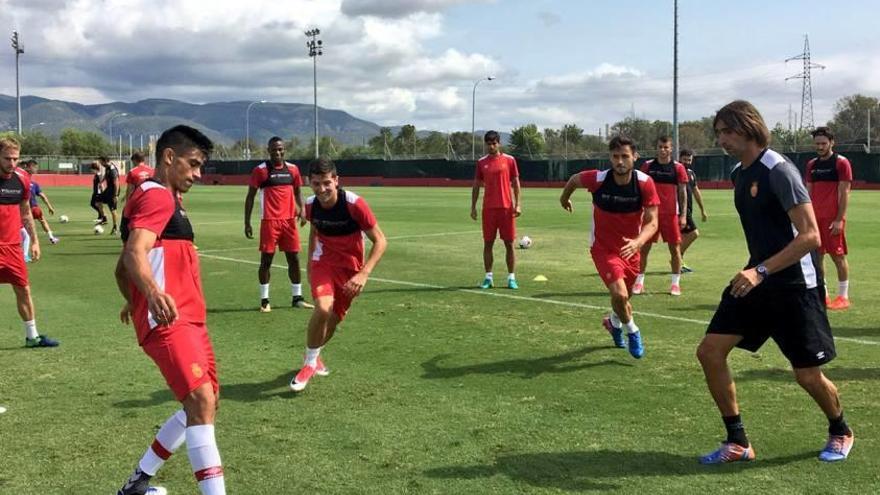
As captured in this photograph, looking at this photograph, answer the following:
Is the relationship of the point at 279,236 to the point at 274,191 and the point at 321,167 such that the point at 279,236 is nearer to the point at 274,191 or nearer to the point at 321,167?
the point at 274,191

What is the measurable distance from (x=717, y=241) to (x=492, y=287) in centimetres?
880

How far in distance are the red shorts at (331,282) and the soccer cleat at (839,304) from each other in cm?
641

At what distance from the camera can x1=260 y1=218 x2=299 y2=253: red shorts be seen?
10617 millimetres

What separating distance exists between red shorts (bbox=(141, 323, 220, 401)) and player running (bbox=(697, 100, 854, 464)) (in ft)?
9.71

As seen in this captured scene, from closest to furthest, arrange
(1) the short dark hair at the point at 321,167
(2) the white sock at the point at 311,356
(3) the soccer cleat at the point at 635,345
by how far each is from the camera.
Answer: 1. (1) the short dark hair at the point at 321,167
2. (2) the white sock at the point at 311,356
3. (3) the soccer cleat at the point at 635,345

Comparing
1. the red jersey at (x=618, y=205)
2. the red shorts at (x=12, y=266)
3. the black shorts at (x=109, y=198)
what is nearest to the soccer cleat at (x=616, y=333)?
the red jersey at (x=618, y=205)

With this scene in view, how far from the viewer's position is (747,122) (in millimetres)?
4598

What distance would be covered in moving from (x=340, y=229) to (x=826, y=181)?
6.57 metres

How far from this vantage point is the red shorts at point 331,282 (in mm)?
6668

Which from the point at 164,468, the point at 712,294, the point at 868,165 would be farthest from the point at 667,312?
the point at 868,165

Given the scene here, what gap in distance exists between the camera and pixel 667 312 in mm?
9742

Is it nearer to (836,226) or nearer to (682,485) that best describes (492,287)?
(836,226)

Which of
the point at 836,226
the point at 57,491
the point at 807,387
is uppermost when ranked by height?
the point at 836,226

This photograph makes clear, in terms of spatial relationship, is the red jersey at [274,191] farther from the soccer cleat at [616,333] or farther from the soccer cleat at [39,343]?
the soccer cleat at [616,333]
